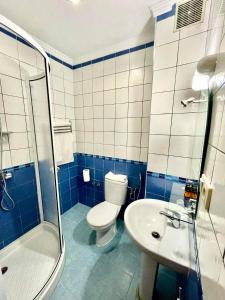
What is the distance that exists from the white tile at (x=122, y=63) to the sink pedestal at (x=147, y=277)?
74.9 inches

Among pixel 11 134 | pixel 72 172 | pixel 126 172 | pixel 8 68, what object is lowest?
pixel 72 172

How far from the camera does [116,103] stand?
177 centimetres

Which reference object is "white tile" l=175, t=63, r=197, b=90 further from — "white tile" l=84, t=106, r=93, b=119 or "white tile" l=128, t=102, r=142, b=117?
"white tile" l=84, t=106, r=93, b=119

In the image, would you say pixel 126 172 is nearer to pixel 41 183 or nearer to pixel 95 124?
pixel 95 124

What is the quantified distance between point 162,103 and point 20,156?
5.29 ft

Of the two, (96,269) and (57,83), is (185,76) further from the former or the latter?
(96,269)

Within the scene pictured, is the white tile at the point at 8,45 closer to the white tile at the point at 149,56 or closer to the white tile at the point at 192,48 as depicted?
the white tile at the point at 149,56

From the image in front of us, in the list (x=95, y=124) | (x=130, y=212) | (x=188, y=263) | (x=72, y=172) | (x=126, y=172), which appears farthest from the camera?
(x=72, y=172)

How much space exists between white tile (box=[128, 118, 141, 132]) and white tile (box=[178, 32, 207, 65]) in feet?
2.28

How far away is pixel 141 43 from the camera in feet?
4.97

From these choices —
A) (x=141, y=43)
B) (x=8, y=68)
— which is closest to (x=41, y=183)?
(x=8, y=68)

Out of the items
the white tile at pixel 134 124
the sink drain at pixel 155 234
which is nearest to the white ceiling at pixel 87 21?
the white tile at pixel 134 124

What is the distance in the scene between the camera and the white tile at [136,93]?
159cm

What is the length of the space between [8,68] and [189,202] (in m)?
2.04
